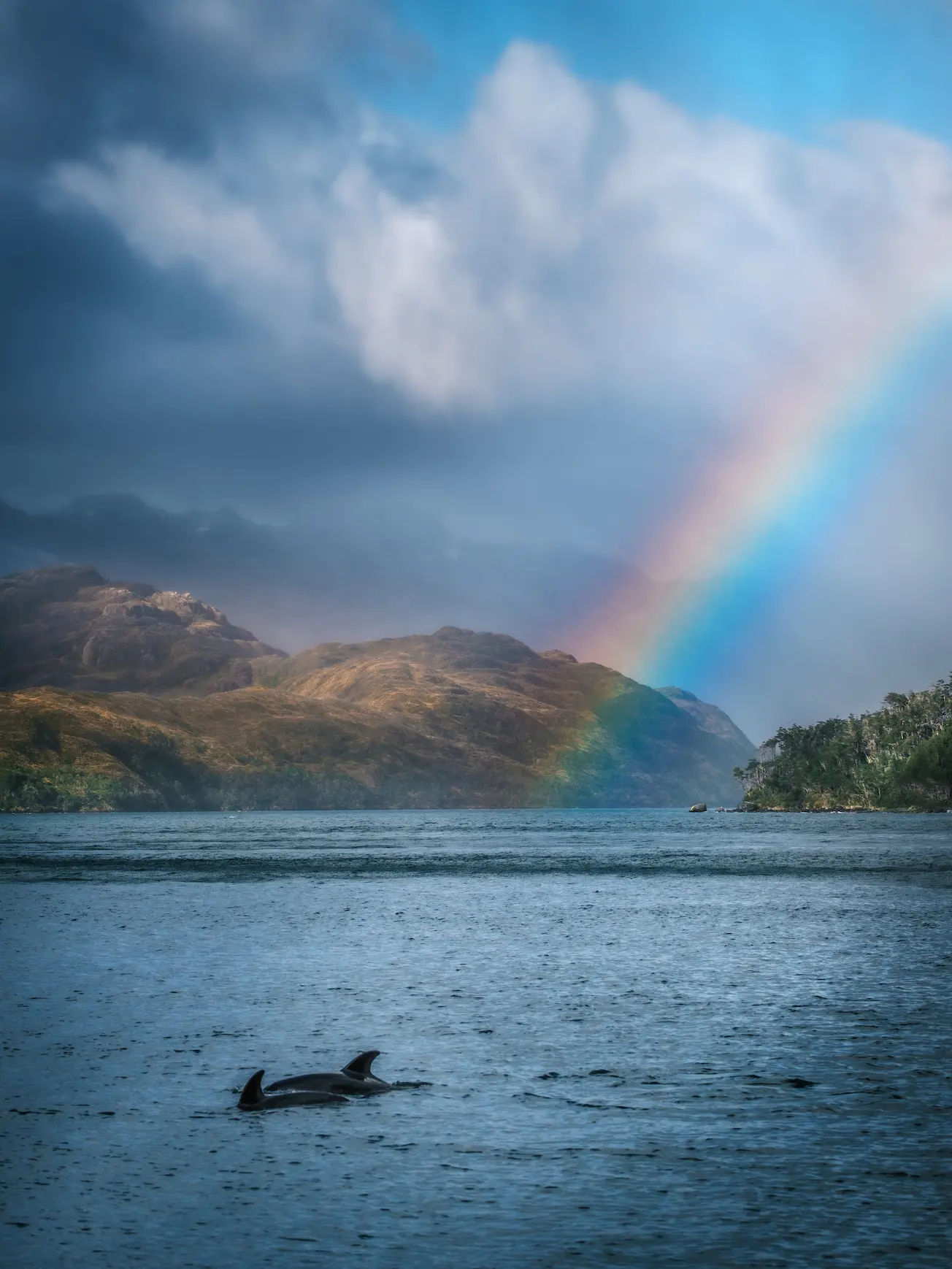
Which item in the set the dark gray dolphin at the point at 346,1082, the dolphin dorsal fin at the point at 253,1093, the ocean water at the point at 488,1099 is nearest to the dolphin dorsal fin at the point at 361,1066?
the dark gray dolphin at the point at 346,1082

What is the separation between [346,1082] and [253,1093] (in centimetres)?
233

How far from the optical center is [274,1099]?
26.2 m

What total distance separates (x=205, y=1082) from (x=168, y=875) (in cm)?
9848

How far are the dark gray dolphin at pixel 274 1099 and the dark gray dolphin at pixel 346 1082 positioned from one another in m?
0.42

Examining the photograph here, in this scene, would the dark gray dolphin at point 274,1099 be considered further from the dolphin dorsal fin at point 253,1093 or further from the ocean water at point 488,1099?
the ocean water at point 488,1099

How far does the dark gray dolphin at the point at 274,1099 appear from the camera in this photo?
2589 centimetres

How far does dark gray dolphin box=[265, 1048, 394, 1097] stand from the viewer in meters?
27.1

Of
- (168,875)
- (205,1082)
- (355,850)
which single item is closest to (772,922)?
(205,1082)

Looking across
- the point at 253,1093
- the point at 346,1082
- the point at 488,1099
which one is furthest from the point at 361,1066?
the point at 488,1099

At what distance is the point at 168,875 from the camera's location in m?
123

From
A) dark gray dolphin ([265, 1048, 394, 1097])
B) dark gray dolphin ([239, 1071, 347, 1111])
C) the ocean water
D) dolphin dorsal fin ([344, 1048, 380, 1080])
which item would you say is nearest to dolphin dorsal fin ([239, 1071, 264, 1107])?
dark gray dolphin ([239, 1071, 347, 1111])

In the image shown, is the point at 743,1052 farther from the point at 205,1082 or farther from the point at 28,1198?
the point at 28,1198

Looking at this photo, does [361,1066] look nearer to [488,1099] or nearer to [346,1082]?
[346,1082]

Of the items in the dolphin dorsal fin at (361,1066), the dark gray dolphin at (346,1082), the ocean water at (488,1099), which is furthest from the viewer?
the dolphin dorsal fin at (361,1066)
